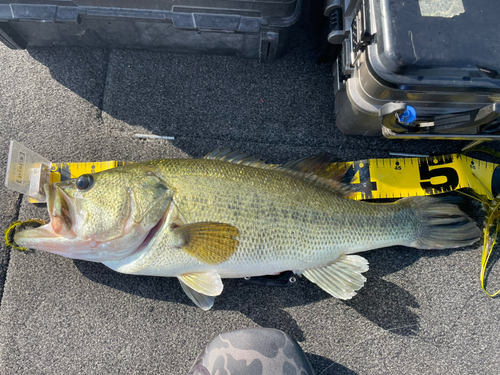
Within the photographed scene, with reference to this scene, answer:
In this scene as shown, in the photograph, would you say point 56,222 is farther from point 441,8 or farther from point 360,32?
point 441,8

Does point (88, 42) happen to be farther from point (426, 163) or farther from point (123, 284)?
point (426, 163)

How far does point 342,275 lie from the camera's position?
1.68 meters

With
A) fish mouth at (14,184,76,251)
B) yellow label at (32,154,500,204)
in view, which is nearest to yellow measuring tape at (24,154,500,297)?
yellow label at (32,154,500,204)

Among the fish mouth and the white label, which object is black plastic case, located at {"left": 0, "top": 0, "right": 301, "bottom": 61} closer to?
the white label

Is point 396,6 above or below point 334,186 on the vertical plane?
above

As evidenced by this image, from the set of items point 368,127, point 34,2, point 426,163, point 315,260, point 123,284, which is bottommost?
point 123,284

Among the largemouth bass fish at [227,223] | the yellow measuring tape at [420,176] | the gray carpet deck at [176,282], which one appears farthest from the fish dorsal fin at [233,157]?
the yellow measuring tape at [420,176]

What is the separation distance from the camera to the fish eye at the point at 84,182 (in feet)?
4.57

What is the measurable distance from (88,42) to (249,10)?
1101mm

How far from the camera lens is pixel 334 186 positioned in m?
1.75

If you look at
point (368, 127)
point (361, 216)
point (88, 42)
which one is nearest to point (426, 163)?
point (368, 127)

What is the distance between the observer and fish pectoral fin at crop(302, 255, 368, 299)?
5.49 ft

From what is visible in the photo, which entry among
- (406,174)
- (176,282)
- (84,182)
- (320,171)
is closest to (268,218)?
(320,171)

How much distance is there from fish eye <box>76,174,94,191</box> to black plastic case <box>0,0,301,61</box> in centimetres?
85
